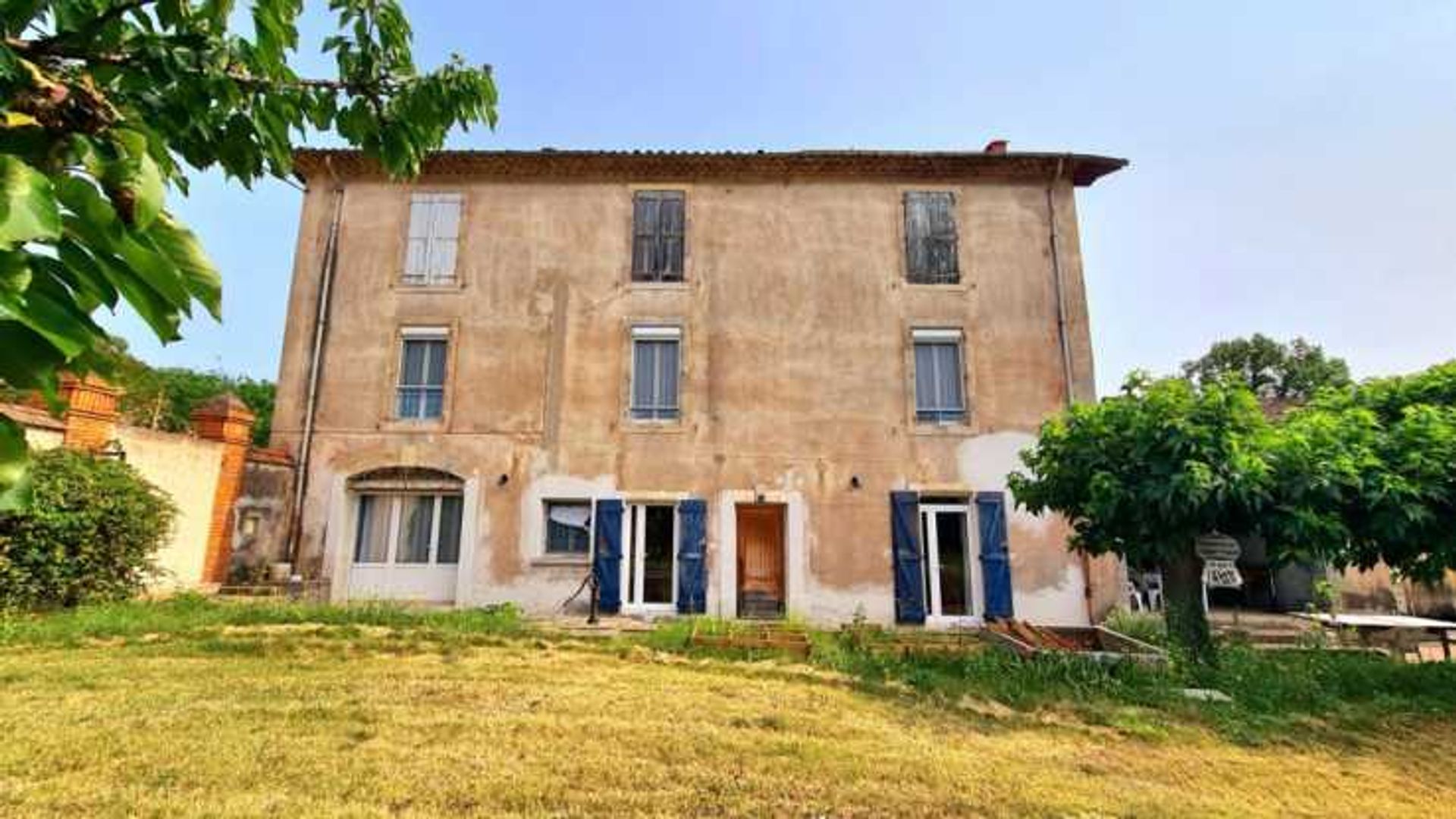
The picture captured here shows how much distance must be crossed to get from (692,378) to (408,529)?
5501 millimetres

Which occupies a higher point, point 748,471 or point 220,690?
point 748,471

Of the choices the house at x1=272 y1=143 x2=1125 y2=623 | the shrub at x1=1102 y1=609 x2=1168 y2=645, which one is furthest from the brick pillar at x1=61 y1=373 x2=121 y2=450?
the shrub at x1=1102 y1=609 x2=1168 y2=645

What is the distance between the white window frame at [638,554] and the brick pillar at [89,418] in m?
7.14

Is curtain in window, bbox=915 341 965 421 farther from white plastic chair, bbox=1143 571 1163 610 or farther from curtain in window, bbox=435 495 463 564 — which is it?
curtain in window, bbox=435 495 463 564

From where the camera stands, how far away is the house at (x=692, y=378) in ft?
38.3

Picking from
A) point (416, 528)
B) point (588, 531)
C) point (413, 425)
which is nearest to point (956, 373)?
point (588, 531)

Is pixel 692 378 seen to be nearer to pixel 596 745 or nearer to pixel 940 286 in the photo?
pixel 940 286

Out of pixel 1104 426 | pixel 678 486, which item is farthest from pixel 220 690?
pixel 1104 426

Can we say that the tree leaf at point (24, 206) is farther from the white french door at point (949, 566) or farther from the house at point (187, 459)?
the white french door at point (949, 566)

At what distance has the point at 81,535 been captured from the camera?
8602 mm

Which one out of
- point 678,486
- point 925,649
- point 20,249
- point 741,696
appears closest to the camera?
point 20,249

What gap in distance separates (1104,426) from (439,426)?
10.1 m

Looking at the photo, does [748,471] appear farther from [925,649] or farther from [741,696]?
[741,696]

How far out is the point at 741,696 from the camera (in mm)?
6176
